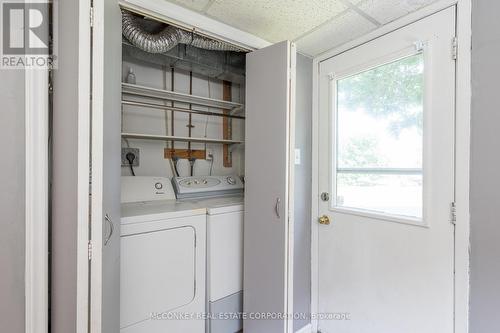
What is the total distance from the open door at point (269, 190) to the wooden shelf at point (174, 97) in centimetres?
60

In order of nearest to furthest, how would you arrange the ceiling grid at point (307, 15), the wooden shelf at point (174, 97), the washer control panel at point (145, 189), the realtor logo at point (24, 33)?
the realtor logo at point (24, 33) < the ceiling grid at point (307, 15) < the washer control panel at point (145, 189) < the wooden shelf at point (174, 97)

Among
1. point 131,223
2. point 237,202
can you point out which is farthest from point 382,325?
point 131,223

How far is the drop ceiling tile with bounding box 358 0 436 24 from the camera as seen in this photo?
1.28 m

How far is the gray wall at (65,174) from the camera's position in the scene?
0.81 metres

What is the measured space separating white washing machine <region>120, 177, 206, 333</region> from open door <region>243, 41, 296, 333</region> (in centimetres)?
36

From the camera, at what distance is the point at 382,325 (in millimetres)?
1517

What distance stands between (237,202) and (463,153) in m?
1.40

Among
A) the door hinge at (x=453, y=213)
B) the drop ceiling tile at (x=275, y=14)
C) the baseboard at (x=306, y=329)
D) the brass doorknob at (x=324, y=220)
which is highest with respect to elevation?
the drop ceiling tile at (x=275, y=14)

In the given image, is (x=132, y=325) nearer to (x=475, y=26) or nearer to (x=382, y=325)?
(x=382, y=325)

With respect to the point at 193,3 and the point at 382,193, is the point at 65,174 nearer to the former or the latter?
the point at 193,3

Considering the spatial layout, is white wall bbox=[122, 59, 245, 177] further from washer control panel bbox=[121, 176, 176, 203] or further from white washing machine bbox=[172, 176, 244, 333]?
white washing machine bbox=[172, 176, 244, 333]

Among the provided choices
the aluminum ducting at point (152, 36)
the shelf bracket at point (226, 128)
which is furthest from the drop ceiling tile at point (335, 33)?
the shelf bracket at point (226, 128)

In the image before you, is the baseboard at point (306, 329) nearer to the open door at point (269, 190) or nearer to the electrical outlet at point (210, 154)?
the open door at point (269, 190)

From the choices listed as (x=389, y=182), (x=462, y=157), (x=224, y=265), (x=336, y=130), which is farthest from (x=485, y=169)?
(x=224, y=265)
